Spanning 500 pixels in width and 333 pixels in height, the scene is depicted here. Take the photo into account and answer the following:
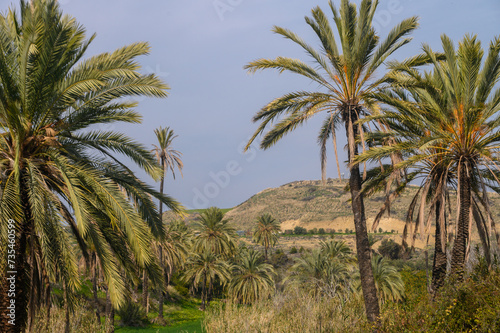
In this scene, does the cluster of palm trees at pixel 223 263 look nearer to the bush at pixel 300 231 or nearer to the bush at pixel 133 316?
the bush at pixel 133 316

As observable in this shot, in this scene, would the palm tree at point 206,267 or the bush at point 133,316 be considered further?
the palm tree at point 206,267

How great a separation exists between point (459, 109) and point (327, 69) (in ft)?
15.7

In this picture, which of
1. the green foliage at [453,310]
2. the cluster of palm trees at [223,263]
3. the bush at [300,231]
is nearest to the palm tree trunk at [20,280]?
the green foliage at [453,310]

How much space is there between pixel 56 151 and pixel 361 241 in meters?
10.2

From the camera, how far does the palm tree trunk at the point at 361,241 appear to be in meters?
14.8

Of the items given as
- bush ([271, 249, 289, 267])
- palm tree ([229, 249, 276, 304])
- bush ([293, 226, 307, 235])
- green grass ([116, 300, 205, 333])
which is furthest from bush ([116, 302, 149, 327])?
bush ([293, 226, 307, 235])

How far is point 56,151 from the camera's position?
1073cm

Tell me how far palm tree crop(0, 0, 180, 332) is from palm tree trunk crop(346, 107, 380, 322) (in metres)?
6.82

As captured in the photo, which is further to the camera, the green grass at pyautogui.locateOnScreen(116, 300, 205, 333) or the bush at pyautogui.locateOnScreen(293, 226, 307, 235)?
the bush at pyautogui.locateOnScreen(293, 226, 307, 235)

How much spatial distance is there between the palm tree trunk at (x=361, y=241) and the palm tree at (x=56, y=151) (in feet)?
22.4

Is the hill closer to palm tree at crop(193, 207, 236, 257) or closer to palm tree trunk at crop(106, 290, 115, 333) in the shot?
palm tree at crop(193, 207, 236, 257)

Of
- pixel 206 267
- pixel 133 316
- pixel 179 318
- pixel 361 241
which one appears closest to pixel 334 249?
pixel 206 267

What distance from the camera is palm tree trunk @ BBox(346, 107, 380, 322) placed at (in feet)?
48.5

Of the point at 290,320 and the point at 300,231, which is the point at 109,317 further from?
the point at 300,231
